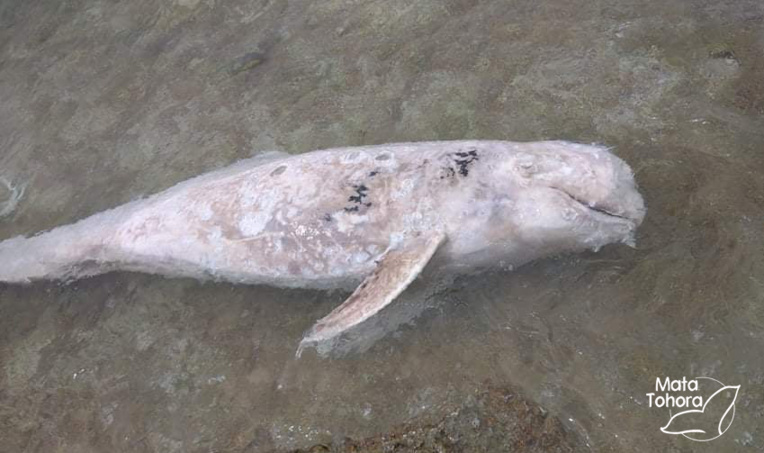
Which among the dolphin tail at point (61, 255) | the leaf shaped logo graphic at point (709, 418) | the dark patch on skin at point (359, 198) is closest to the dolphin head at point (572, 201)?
the dark patch on skin at point (359, 198)

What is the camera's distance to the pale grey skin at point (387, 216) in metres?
4.73

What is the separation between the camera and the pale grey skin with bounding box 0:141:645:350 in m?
4.73

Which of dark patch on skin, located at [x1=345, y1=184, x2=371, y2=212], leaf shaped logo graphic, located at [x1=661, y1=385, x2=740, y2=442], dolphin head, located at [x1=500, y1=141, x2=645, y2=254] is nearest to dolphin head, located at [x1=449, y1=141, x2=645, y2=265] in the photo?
dolphin head, located at [x1=500, y1=141, x2=645, y2=254]

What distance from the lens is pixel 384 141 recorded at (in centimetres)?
633

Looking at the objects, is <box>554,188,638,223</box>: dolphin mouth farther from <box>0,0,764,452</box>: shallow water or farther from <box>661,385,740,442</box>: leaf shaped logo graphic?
<box>661,385,740,442</box>: leaf shaped logo graphic

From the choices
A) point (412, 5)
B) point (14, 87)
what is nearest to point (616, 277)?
point (412, 5)

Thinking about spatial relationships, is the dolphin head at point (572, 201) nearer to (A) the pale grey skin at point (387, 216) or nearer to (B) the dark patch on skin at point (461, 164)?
(A) the pale grey skin at point (387, 216)

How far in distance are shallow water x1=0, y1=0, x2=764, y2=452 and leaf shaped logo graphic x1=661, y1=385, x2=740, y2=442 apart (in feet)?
0.20

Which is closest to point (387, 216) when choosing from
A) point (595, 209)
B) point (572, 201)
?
point (572, 201)

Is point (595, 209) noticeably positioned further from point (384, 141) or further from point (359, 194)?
point (384, 141)

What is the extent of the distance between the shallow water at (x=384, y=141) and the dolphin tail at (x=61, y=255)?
0.18 meters

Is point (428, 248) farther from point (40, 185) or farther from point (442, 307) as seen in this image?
point (40, 185)

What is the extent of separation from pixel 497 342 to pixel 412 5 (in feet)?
14.7

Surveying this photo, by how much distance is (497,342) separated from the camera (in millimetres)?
4773
